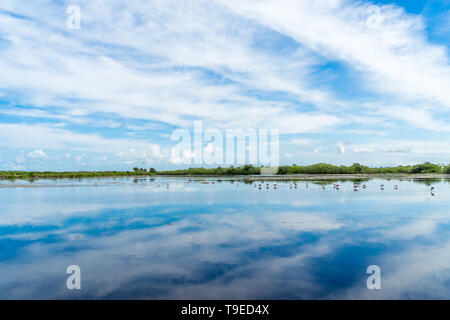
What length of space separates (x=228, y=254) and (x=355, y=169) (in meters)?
115

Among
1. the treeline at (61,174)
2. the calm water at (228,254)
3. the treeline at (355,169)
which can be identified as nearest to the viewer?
the calm water at (228,254)

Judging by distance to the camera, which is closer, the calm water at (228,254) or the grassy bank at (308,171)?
the calm water at (228,254)

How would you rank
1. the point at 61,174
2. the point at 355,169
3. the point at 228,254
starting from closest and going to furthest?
the point at 228,254, the point at 61,174, the point at 355,169

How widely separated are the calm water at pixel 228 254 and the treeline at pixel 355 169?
92.0 metres

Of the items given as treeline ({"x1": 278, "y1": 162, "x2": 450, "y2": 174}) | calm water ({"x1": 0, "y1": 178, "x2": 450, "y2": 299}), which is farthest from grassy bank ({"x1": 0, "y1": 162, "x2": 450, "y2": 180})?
calm water ({"x1": 0, "y1": 178, "x2": 450, "y2": 299})

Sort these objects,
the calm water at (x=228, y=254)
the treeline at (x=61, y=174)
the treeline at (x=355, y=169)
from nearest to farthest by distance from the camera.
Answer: the calm water at (x=228, y=254) < the treeline at (x=61, y=174) < the treeline at (x=355, y=169)

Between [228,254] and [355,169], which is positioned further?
[355,169]

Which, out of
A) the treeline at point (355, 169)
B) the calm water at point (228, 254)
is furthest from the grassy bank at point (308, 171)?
the calm water at point (228, 254)

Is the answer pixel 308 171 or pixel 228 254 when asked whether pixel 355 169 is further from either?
pixel 228 254

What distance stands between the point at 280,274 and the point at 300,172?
105m

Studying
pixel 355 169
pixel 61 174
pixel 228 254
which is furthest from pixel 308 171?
pixel 228 254

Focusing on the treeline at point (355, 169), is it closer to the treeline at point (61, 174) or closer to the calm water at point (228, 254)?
the treeline at point (61, 174)

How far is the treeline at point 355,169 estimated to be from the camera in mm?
101125

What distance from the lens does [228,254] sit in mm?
12297
